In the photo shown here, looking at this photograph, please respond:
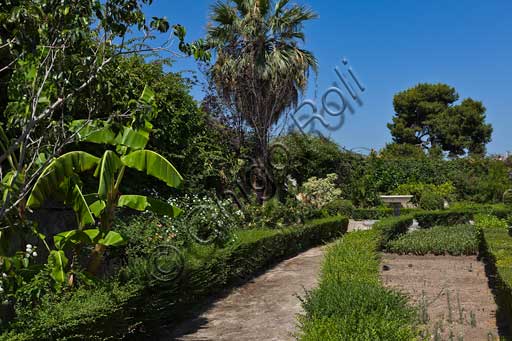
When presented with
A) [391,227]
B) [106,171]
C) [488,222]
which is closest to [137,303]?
[106,171]

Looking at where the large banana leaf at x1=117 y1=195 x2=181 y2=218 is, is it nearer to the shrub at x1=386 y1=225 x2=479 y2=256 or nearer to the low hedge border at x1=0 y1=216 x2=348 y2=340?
the low hedge border at x1=0 y1=216 x2=348 y2=340

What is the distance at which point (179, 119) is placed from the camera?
9.63m

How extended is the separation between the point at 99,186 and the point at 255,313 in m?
2.91

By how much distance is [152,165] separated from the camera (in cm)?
580

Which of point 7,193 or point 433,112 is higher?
point 433,112

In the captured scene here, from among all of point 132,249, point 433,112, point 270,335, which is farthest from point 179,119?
point 433,112

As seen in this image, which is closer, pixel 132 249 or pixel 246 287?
pixel 132 249

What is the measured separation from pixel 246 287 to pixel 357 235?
2.64 meters

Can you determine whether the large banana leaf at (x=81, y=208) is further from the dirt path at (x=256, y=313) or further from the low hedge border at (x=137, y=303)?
the dirt path at (x=256, y=313)

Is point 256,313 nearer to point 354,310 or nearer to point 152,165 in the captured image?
point 152,165

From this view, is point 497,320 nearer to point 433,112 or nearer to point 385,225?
point 385,225

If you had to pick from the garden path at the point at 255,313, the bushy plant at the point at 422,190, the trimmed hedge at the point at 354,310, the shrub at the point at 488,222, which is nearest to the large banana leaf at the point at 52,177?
the garden path at the point at 255,313

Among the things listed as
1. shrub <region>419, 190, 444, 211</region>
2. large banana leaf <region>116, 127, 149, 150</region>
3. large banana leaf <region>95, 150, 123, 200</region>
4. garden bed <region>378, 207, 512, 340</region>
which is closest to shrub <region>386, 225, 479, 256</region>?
garden bed <region>378, 207, 512, 340</region>

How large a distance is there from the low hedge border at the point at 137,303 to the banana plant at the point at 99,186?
439 millimetres
